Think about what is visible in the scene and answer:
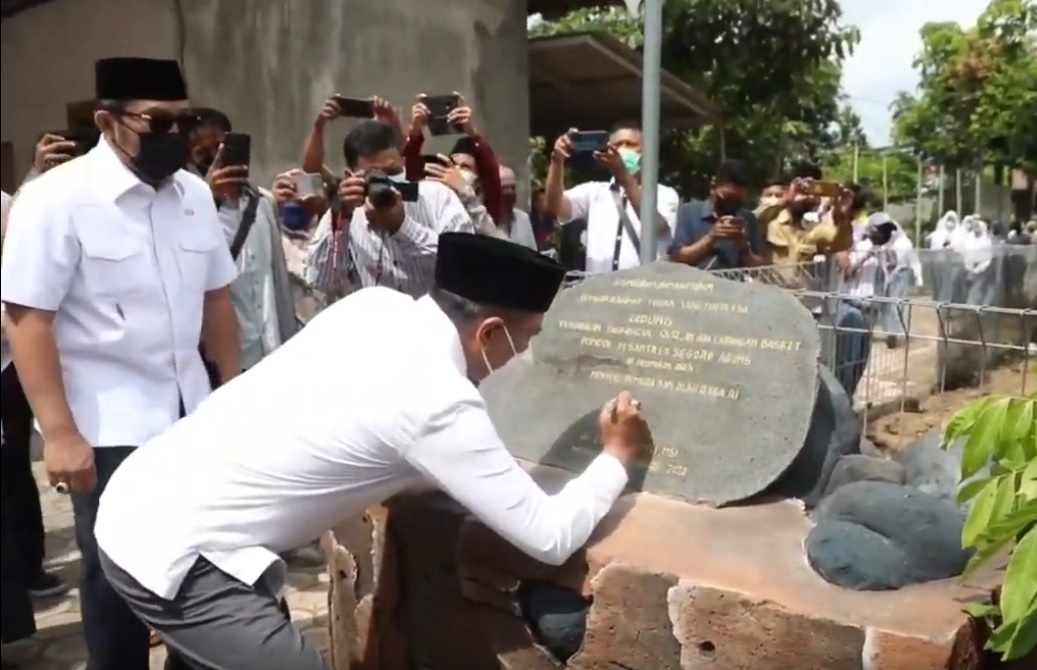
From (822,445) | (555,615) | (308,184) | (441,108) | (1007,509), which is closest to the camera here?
(1007,509)

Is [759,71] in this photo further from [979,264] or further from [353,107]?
[353,107]

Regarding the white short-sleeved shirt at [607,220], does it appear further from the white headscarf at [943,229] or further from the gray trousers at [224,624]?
the gray trousers at [224,624]

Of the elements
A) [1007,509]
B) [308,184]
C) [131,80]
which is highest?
[131,80]

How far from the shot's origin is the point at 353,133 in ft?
12.0

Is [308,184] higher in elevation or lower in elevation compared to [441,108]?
lower

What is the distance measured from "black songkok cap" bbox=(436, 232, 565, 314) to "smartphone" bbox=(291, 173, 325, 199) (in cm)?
223

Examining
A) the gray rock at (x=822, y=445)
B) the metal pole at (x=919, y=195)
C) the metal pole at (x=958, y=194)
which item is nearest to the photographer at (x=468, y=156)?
the metal pole at (x=919, y=195)

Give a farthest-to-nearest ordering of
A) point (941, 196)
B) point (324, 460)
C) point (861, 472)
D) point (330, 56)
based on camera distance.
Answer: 1. point (330, 56)
2. point (941, 196)
3. point (861, 472)
4. point (324, 460)

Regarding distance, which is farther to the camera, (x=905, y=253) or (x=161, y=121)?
(x=905, y=253)

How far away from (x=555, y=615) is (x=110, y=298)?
1.28 metres

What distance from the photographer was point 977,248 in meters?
3.13

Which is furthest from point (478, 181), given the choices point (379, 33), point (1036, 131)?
point (1036, 131)

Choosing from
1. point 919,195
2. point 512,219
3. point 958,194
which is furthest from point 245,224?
point 958,194

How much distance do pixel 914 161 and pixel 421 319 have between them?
6.40 ft
